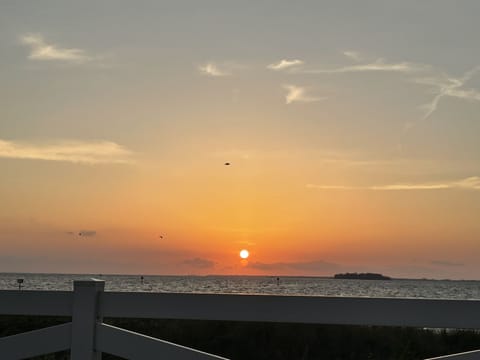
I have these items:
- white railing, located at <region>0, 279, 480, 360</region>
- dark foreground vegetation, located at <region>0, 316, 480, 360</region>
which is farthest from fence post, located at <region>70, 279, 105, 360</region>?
dark foreground vegetation, located at <region>0, 316, 480, 360</region>

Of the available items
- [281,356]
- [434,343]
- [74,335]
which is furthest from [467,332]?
[74,335]

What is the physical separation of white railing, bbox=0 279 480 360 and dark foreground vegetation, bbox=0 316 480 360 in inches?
61.8

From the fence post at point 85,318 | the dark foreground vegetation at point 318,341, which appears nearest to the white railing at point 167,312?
the fence post at point 85,318

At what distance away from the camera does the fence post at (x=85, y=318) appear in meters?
4.45

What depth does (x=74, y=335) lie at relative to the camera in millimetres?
4496

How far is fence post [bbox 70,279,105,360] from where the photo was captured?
445 centimetres

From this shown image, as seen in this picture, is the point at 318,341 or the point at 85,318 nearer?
the point at 85,318

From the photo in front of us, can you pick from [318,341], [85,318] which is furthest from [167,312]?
[318,341]

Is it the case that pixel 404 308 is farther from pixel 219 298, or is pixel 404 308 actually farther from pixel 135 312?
pixel 135 312

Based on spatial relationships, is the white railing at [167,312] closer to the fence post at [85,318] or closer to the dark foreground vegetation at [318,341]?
the fence post at [85,318]

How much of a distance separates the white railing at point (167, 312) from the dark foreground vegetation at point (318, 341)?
5.15 ft

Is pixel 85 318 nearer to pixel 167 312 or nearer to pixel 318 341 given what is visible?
pixel 167 312

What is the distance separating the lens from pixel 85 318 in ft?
14.7

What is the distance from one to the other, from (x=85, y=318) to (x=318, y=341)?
239 centimetres
